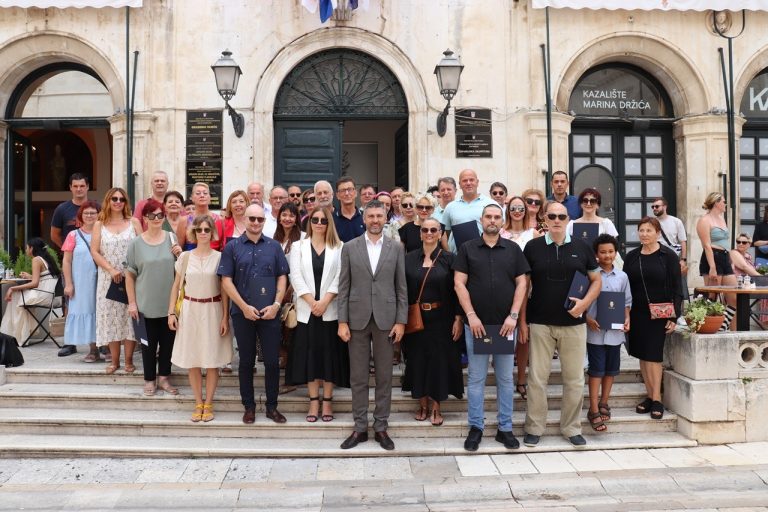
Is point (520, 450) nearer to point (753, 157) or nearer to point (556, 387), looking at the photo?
point (556, 387)

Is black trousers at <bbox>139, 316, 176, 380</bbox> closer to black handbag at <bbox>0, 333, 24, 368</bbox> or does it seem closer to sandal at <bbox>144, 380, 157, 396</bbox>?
sandal at <bbox>144, 380, 157, 396</bbox>

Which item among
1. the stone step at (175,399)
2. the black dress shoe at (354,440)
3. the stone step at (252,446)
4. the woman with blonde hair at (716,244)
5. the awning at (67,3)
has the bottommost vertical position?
the stone step at (252,446)

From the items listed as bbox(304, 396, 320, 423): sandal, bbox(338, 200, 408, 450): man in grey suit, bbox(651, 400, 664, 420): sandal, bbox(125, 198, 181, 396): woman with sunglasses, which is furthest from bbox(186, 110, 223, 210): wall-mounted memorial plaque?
bbox(651, 400, 664, 420): sandal

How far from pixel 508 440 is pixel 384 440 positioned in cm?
114

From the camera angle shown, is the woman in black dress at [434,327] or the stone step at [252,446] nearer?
the stone step at [252,446]

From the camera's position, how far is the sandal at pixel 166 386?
6.00m

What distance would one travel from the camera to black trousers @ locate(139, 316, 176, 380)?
5.84 m

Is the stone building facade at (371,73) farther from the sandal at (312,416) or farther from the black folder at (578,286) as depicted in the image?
the sandal at (312,416)

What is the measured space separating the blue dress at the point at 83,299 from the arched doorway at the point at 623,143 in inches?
326

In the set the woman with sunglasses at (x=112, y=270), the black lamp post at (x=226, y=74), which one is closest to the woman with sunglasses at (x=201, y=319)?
the woman with sunglasses at (x=112, y=270)

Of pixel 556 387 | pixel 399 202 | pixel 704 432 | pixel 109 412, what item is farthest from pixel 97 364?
pixel 704 432

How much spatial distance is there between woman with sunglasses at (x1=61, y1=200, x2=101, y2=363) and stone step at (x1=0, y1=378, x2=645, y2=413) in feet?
2.16

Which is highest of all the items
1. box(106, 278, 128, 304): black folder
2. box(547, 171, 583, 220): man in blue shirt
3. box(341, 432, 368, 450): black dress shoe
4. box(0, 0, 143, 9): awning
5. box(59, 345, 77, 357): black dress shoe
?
box(0, 0, 143, 9): awning

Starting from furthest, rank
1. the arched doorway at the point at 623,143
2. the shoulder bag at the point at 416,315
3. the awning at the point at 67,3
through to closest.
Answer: the arched doorway at the point at 623,143, the awning at the point at 67,3, the shoulder bag at the point at 416,315
